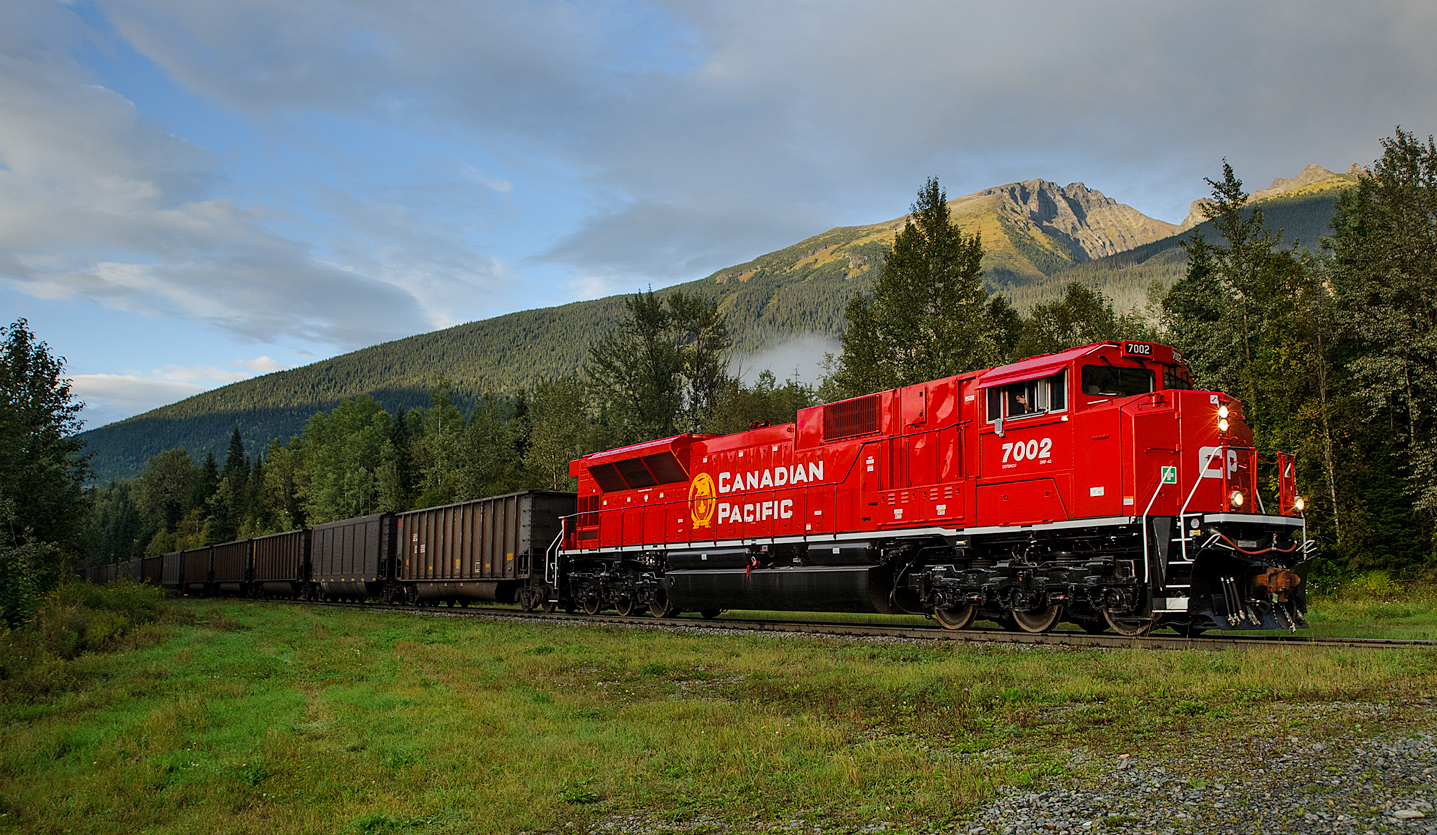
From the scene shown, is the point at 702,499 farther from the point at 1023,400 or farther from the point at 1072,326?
the point at 1072,326

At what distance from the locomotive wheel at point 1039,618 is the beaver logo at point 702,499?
25.0ft

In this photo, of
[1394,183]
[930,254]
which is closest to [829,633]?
[930,254]

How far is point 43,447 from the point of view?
35062 mm

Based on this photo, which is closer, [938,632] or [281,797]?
[281,797]

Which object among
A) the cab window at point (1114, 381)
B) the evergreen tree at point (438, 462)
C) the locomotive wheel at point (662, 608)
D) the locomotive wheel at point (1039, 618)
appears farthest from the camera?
the evergreen tree at point (438, 462)

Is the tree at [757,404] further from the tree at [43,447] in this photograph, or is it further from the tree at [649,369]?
the tree at [43,447]

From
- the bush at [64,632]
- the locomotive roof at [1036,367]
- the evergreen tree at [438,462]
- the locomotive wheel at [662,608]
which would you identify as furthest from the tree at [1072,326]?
the evergreen tree at [438,462]

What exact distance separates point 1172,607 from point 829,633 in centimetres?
570

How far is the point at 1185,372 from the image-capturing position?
47.0 ft

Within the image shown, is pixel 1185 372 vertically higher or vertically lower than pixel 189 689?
higher

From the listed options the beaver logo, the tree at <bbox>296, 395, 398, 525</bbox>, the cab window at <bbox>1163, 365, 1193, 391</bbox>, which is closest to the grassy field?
the cab window at <bbox>1163, 365, 1193, 391</bbox>

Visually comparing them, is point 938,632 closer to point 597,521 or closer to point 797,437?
point 797,437

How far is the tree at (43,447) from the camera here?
33031mm

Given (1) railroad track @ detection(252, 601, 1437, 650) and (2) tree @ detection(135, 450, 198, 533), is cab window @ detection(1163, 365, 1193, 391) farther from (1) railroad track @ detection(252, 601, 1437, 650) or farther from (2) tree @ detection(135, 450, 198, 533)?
(2) tree @ detection(135, 450, 198, 533)
